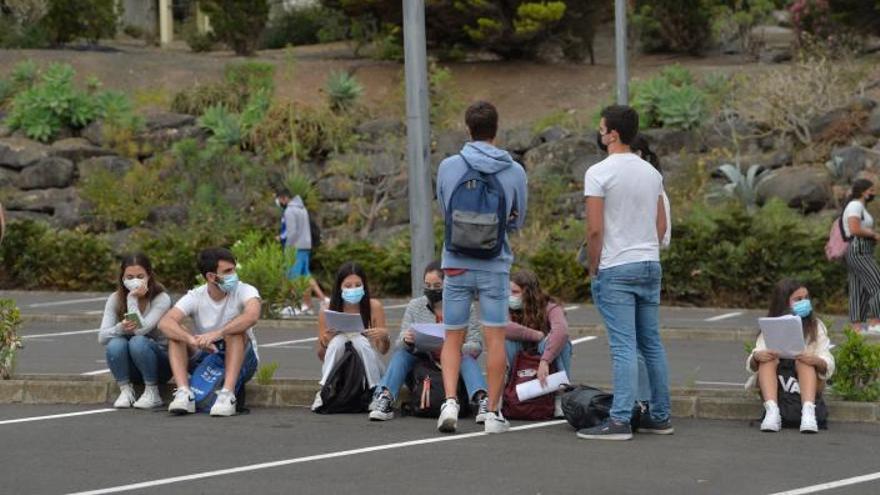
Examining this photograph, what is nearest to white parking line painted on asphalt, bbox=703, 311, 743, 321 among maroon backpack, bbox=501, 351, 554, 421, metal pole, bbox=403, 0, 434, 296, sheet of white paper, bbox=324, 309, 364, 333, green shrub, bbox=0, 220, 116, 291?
metal pole, bbox=403, 0, 434, 296

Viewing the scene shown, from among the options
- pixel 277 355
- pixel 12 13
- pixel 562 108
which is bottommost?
pixel 277 355

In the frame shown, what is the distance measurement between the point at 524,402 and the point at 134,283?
284 cm

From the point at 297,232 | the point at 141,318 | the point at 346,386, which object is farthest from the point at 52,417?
the point at 297,232

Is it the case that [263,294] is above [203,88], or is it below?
below

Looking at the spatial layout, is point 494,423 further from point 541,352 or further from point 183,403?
point 183,403

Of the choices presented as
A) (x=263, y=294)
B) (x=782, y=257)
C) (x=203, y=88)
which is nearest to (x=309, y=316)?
(x=263, y=294)

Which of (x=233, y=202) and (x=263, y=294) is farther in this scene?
(x=233, y=202)

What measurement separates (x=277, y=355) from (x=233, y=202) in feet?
47.0

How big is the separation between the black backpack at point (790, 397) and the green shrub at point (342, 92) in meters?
23.2

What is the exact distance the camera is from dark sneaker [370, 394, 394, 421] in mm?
11508

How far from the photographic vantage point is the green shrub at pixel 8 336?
12.7 meters

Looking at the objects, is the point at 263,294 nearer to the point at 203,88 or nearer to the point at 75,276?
the point at 75,276

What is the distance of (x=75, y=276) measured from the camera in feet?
88.6

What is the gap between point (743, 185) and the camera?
2764 cm
